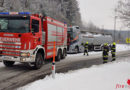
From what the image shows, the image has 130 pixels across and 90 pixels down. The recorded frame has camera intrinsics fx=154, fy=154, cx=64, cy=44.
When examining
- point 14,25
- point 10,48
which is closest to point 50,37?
point 14,25

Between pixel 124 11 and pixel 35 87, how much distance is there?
7.69 meters

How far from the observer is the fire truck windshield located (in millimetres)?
7902

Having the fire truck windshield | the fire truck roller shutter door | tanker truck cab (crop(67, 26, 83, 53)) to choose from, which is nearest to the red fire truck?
the fire truck windshield

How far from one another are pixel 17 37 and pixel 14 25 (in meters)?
0.71

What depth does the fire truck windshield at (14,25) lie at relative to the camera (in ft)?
25.9

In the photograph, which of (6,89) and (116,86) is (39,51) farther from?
(116,86)

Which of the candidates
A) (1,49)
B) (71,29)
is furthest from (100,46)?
(1,49)

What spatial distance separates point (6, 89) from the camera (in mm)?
5488

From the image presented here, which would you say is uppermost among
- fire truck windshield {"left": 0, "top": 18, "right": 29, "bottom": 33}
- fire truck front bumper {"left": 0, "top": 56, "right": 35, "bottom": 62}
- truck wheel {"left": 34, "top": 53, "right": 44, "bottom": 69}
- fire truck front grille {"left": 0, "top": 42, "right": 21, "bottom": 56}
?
fire truck windshield {"left": 0, "top": 18, "right": 29, "bottom": 33}

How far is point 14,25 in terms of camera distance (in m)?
8.04

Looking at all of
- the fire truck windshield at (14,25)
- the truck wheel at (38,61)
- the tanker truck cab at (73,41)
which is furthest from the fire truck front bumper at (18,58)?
the tanker truck cab at (73,41)

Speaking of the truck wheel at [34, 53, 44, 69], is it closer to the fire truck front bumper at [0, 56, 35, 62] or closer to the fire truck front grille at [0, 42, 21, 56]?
the fire truck front bumper at [0, 56, 35, 62]

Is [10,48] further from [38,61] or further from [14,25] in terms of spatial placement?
[38,61]

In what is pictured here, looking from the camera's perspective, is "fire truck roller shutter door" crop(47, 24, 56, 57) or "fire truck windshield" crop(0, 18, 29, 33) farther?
"fire truck roller shutter door" crop(47, 24, 56, 57)
